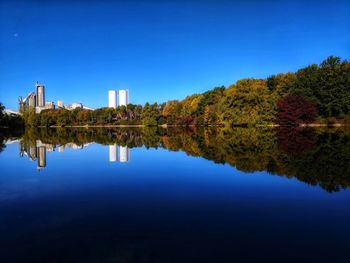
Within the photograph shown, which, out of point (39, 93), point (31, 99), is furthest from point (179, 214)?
point (39, 93)

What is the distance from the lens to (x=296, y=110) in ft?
180

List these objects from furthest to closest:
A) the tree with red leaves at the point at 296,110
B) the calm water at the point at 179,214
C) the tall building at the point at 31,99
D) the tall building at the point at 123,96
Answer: the tall building at the point at 123,96, the tall building at the point at 31,99, the tree with red leaves at the point at 296,110, the calm water at the point at 179,214

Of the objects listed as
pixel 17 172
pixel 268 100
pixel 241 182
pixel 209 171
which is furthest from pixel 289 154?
pixel 268 100

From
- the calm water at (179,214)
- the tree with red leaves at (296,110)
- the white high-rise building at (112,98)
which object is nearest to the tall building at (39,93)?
the white high-rise building at (112,98)

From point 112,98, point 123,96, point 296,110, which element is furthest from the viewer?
point 112,98

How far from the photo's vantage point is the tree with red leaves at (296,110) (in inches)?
2167

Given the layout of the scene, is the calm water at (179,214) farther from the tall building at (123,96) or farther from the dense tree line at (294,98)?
the tall building at (123,96)

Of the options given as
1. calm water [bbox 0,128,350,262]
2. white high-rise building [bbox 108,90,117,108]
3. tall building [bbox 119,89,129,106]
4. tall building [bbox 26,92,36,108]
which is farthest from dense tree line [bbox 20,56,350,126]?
tall building [bbox 26,92,36,108]

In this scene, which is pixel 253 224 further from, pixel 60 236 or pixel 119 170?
pixel 119 170

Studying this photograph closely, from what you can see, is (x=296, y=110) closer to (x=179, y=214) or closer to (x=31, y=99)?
(x=179, y=214)

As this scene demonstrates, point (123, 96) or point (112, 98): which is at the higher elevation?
point (123, 96)

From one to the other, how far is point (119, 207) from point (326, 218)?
475cm

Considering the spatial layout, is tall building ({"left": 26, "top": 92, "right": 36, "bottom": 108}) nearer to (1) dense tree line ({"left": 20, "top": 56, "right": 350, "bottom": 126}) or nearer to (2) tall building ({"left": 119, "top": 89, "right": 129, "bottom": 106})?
(2) tall building ({"left": 119, "top": 89, "right": 129, "bottom": 106})

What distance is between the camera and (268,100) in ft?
196
